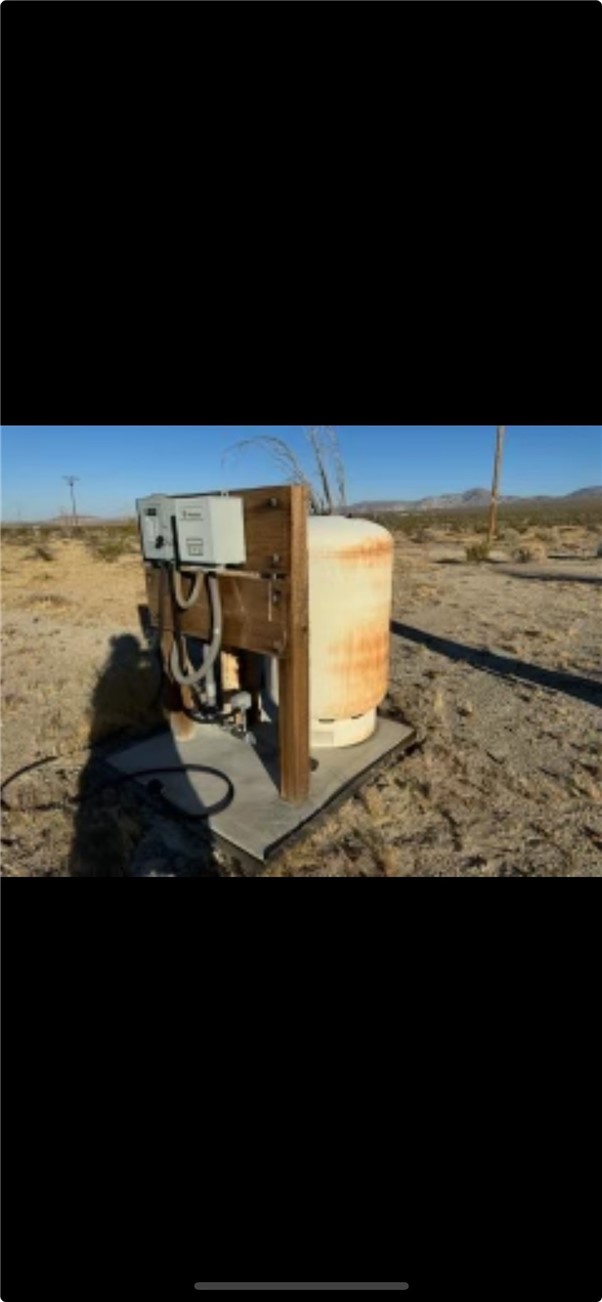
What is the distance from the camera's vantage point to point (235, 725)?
4266mm

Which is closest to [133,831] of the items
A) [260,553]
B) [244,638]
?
[244,638]

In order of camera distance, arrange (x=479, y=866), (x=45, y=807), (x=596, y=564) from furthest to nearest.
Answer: (x=596, y=564)
(x=45, y=807)
(x=479, y=866)

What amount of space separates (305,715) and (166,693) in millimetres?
1564

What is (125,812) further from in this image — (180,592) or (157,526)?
(157,526)

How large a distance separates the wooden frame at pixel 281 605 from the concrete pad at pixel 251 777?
0.18 m

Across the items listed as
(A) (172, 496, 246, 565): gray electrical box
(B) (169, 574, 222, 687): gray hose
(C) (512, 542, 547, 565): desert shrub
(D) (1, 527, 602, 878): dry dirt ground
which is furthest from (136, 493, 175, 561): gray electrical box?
(C) (512, 542, 547, 565): desert shrub

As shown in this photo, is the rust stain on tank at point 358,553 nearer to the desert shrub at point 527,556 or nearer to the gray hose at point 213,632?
the gray hose at point 213,632

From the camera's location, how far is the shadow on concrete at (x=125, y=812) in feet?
10.6

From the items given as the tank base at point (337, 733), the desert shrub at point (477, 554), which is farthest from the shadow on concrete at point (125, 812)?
the desert shrub at point (477, 554)

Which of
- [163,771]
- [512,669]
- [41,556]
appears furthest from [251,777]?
[41,556]

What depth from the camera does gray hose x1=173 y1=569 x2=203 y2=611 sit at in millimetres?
3535

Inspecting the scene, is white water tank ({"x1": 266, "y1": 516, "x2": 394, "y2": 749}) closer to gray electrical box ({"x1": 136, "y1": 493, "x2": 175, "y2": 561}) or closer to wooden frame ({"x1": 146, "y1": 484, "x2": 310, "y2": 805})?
wooden frame ({"x1": 146, "y1": 484, "x2": 310, "y2": 805})

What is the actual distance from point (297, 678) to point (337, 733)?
1162mm

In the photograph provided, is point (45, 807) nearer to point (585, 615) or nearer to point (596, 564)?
point (585, 615)
